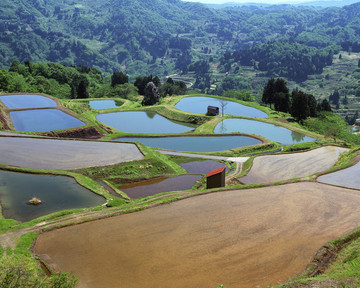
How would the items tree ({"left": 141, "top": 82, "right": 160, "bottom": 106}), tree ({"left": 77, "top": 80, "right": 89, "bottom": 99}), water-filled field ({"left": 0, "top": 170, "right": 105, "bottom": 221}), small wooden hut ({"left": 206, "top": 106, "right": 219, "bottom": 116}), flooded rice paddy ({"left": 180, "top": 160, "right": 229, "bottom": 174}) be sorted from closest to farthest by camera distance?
water-filled field ({"left": 0, "top": 170, "right": 105, "bottom": 221}), flooded rice paddy ({"left": 180, "top": 160, "right": 229, "bottom": 174}), small wooden hut ({"left": 206, "top": 106, "right": 219, "bottom": 116}), tree ({"left": 141, "top": 82, "right": 160, "bottom": 106}), tree ({"left": 77, "top": 80, "right": 89, "bottom": 99})

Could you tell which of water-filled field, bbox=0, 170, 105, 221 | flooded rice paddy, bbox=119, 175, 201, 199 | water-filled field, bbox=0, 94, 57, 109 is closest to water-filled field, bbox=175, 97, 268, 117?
water-filled field, bbox=0, 94, 57, 109

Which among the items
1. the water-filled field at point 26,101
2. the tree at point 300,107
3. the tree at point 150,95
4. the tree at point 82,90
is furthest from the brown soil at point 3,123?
the tree at point 300,107

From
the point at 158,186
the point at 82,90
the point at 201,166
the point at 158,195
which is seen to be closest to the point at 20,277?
the point at 158,195

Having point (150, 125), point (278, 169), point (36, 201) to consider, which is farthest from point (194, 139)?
point (36, 201)

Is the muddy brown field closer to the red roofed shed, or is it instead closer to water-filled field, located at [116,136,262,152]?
the red roofed shed

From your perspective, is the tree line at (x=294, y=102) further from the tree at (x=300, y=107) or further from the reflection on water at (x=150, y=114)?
the reflection on water at (x=150, y=114)
